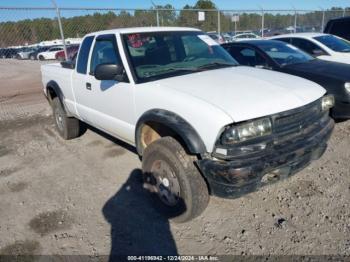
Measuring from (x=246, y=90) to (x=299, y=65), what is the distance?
3.43 meters

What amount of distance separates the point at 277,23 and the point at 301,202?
2278 centimetres

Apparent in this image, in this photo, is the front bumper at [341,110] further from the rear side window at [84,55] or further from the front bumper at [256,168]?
the rear side window at [84,55]

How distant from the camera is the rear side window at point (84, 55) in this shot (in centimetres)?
457

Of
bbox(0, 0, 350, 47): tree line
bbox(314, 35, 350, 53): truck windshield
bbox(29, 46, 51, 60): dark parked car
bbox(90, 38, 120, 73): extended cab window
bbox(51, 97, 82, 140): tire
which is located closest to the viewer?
bbox(90, 38, 120, 73): extended cab window

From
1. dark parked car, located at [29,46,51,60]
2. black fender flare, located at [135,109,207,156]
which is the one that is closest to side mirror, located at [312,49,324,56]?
black fender flare, located at [135,109,207,156]

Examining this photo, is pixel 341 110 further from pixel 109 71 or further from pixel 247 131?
pixel 109 71

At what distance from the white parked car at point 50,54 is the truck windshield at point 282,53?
28.9 meters

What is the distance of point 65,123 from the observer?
18.6 feet

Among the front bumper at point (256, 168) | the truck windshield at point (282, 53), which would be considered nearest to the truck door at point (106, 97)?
the front bumper at point (256, 168)

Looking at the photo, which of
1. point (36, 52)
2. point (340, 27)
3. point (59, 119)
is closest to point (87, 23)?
point (59, 119)

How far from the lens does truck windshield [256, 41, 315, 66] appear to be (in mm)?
6148

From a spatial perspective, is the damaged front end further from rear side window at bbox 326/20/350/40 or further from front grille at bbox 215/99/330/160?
rear side window at bbox 326/20/350/40

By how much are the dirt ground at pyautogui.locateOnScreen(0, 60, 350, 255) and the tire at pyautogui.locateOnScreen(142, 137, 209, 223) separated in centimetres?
18

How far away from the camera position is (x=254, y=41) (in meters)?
6.71
